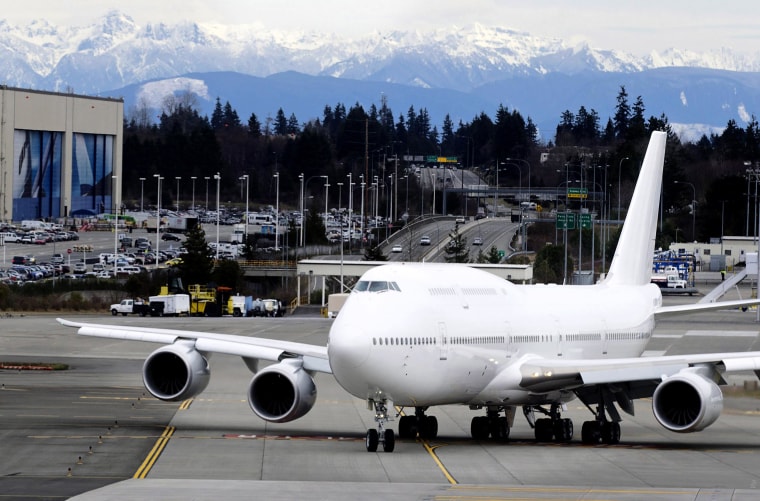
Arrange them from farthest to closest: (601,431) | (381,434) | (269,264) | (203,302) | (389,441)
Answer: (269,264) → (203,302) → (601,431) → (381,434) → (389,441)

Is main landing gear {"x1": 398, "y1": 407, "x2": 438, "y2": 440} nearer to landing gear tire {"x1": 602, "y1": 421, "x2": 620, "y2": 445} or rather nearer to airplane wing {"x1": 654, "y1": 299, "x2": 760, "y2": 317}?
landing gear tire {"x1": 602, "y1": 421, "x2": 620, "y2": 445}

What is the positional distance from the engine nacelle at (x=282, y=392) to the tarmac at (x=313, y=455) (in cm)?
97

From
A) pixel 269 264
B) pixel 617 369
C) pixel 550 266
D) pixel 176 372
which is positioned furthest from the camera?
pixel 269 264

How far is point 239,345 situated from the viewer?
39.6 m

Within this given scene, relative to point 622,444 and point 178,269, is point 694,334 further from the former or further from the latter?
point 178,269

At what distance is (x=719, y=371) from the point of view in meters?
36.5

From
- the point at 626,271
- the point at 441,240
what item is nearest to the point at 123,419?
the point at 626,271

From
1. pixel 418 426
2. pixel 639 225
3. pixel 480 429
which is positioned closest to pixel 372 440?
pixel 418 426

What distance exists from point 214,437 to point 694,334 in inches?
2257

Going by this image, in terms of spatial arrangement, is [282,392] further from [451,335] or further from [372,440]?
[451,335]

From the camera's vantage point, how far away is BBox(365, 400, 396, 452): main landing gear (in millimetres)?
34344

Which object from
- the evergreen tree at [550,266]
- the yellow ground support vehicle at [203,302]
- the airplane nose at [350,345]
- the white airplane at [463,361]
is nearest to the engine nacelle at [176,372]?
the white airplane at [463,361]

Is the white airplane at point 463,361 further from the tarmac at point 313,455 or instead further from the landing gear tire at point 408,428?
the tarmac at point 313,455

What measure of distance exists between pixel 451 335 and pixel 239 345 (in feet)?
23.7
